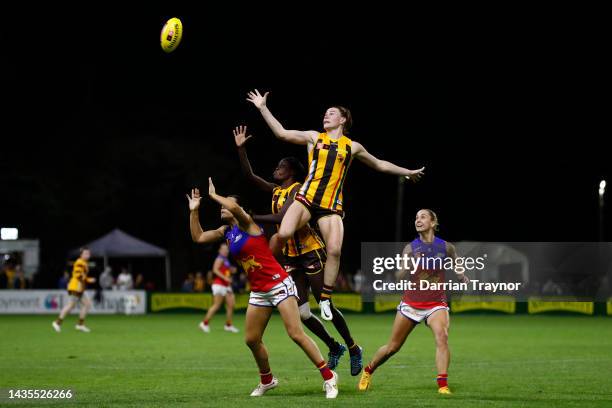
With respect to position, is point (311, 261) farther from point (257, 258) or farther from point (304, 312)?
point (257, 258)

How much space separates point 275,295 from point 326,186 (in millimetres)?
1470

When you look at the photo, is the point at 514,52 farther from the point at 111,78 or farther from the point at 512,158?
the point at 111,78

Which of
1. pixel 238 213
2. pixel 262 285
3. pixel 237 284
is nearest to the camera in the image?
pixel 238 213

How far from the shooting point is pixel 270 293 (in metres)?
12.5

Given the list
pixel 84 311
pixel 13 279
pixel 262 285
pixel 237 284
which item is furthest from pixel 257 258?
pixel 13 279

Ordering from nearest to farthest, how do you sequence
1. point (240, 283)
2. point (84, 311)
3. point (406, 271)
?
point (406, 271) < point (84, 311) < point (240, 283)

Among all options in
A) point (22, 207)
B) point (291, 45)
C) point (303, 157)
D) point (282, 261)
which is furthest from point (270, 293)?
point (22, 207)

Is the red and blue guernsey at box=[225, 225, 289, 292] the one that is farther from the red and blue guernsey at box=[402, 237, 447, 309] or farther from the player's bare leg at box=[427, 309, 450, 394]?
the player's bare leg at box=[427, 309, 450, 394]

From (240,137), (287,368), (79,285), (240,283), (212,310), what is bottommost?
(287,368)

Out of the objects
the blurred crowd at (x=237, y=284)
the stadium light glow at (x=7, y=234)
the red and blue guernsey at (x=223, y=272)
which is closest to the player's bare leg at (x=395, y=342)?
the red and blue guernsey at (x=223, y=272)

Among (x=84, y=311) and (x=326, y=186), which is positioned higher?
(x=326, y=186)

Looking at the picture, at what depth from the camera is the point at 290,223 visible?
41.4ft

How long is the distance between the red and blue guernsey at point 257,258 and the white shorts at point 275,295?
5cm

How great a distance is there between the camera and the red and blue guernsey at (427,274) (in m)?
13.1
